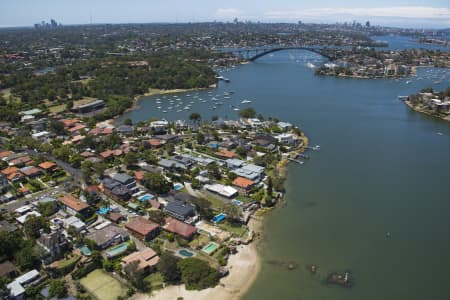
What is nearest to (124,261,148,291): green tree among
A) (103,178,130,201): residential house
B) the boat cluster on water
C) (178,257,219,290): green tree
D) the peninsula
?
(178,257,219,290): green tree

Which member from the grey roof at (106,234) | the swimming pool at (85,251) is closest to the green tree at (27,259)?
the swimming pool at (85,251)

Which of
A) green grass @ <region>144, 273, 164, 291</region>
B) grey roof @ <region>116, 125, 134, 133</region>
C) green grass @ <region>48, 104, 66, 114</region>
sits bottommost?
green grass @ <region>144, 273, 164, 291</region>

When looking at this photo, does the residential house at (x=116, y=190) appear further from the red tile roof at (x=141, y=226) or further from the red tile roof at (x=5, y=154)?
the red tile roof at (x=5, y=154)

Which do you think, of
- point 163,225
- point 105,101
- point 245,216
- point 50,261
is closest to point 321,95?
point 105,101

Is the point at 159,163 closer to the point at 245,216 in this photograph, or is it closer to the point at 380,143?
the point at 245,216

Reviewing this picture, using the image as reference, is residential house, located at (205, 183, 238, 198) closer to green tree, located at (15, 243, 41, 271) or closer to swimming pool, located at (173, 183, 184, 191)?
swimming pool, located at (173, 183, 184, 191)

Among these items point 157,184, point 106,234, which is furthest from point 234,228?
point 106,234
